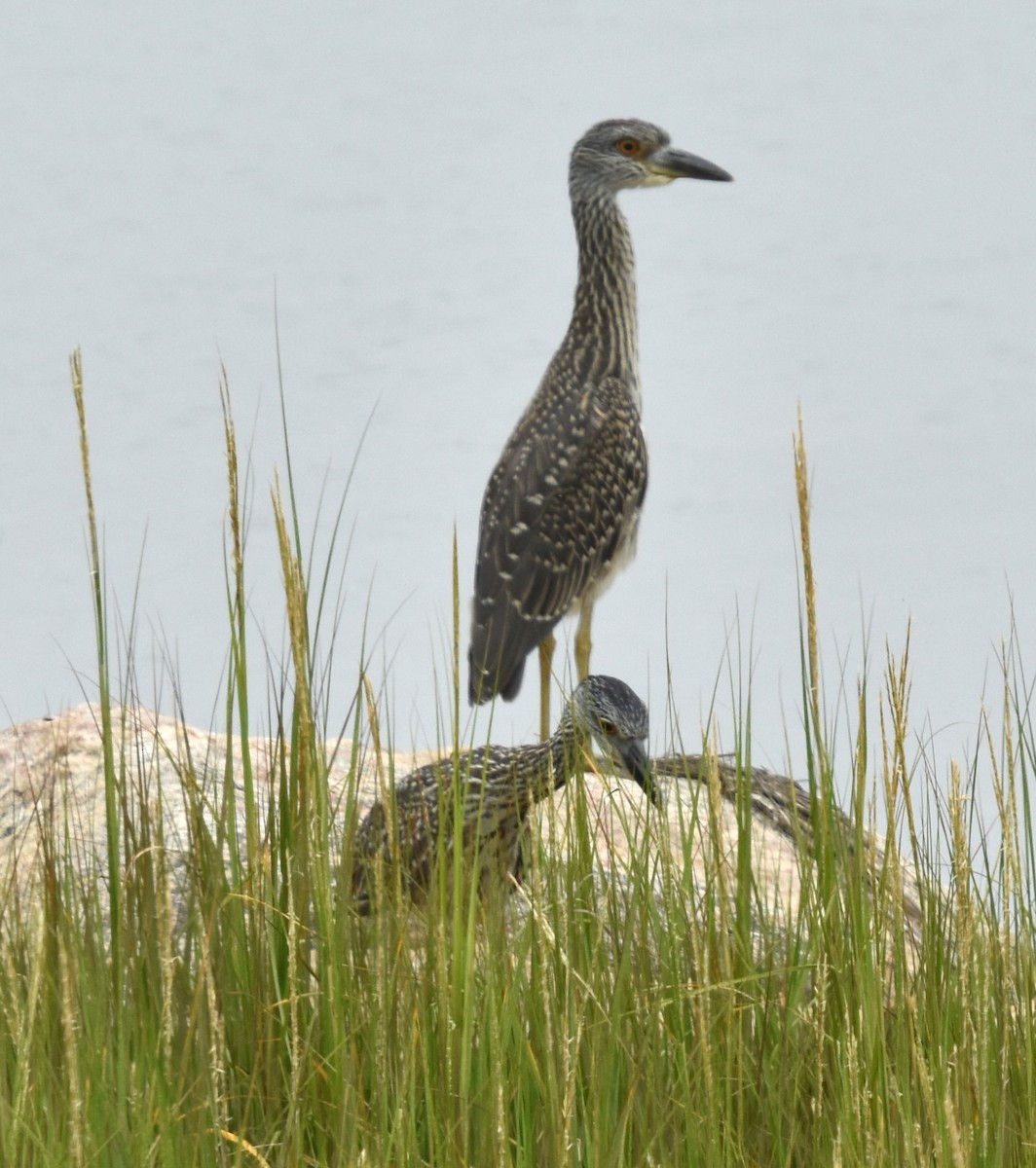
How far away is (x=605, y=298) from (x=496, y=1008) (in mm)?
5120

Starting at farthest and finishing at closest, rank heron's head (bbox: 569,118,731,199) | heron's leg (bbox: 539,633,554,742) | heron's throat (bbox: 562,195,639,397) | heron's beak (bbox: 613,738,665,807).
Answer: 1. heron's head (bbox: 569,118,731,199)
2. heron's throat (bbox: 562,195,639,397)
3. heron's leg (bbox: 539,633,554,742)
4. heron's beak (bbox: 613,738,665,807)

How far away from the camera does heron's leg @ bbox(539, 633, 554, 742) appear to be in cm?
616

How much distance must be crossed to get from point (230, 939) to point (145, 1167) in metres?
0.39

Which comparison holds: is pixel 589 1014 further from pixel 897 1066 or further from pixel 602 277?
pixel 602 277

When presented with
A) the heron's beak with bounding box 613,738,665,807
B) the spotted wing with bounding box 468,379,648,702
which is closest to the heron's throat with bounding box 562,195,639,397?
the spotted wing with bounding box 468,379,648,702

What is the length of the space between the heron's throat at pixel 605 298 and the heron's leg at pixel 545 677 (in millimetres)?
1210

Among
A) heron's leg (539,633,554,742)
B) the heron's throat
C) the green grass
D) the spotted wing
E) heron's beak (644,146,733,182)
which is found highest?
heron's beak (644,146,733,182)

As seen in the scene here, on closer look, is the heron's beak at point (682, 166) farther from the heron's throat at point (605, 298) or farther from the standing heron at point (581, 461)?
the heron's throat at point (605, 298)

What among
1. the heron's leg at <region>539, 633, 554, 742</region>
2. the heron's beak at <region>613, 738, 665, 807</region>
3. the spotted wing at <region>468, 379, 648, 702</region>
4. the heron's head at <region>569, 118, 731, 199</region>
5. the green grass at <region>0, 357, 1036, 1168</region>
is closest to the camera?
the green grass at <region>0, 357, 1036, 1168</region>

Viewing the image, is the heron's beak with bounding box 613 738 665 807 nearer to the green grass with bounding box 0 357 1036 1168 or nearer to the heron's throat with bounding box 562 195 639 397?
the green grass with bounding box 0 357 1036 1168

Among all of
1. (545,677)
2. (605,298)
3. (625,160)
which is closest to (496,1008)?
(545,677)

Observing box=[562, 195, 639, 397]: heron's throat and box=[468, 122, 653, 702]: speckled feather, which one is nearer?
box=[468, 122, 653, 702]: speckled feather

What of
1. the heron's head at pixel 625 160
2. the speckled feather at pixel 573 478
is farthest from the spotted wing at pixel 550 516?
the heron's head at pixel 625 160

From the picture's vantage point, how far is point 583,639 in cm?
660
